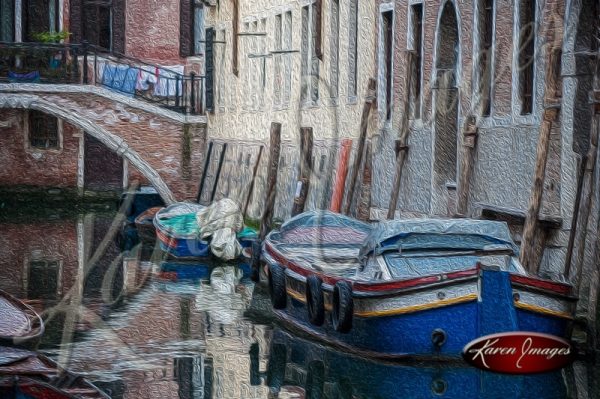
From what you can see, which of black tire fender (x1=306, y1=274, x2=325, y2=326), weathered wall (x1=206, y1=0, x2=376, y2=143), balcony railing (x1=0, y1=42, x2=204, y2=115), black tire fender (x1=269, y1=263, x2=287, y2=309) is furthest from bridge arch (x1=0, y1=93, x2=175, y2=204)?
black tire fender (x1=306, y1=274, x2=325, y2=326)

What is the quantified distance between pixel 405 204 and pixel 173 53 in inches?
620

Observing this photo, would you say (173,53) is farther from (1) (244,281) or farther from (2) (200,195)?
(1) (244,281)

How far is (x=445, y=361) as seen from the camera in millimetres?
11562

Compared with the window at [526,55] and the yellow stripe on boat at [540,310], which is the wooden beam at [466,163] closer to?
the window at [526,55]

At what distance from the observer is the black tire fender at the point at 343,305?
12.1m

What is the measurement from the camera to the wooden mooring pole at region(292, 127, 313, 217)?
65.4 feet

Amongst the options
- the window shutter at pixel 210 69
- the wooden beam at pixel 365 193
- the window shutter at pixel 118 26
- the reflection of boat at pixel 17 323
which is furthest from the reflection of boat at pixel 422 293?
the window shutter at pixel 118 26

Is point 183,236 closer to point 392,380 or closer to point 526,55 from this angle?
point 526,55

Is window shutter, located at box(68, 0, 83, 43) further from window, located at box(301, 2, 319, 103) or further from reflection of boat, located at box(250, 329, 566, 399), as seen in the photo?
reflection of boat, located at box(250, 329, 566, 399)

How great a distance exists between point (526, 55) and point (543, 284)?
390cm

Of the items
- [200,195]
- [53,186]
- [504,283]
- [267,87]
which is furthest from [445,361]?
[53,186]

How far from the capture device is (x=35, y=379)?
8.37m

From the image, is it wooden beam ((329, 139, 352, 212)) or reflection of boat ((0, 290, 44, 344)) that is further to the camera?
wooden beam ((329, 139, 352, 212))

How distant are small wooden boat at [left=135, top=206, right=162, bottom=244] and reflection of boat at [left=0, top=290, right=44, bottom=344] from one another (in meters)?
12.4
